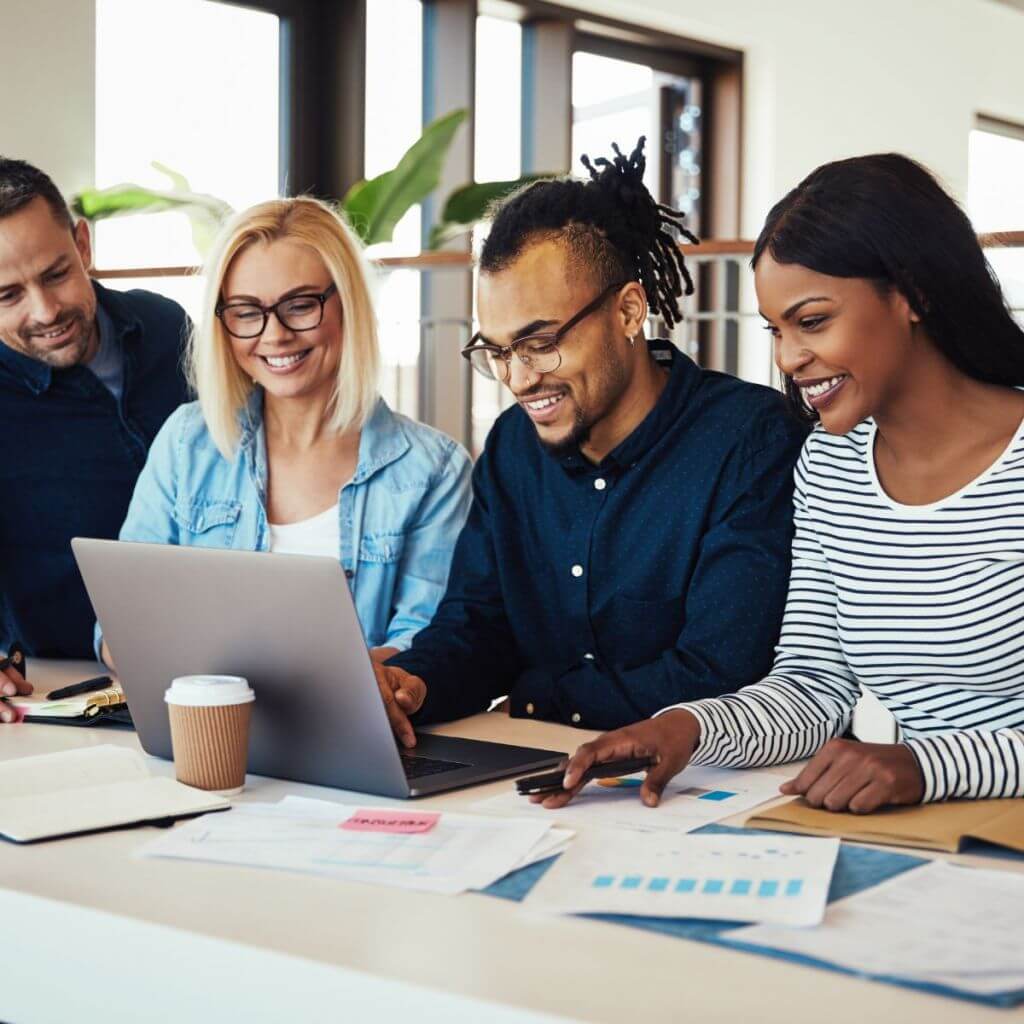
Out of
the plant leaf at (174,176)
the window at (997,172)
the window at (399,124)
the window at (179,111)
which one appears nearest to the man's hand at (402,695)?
the window at (179,111)

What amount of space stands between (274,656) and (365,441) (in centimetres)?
82

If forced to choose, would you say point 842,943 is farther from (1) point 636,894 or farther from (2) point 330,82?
(2) point 330,82

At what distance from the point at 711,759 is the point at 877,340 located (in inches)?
18.4

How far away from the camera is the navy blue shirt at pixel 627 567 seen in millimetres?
1746

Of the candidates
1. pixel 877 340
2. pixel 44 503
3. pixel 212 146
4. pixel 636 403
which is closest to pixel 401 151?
pixel 212 146

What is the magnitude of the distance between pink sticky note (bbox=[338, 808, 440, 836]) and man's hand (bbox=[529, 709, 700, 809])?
13cm

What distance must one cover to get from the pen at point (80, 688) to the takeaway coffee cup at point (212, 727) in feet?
1.85

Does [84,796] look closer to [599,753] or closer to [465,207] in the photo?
[599,753]

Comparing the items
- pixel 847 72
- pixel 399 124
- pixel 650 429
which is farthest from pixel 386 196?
pixel 847 72

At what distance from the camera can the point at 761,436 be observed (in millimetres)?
1849

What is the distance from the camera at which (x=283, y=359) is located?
2145mm

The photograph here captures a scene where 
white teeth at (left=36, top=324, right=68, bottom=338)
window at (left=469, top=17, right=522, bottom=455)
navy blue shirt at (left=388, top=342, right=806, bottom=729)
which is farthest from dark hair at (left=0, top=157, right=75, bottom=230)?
window at (left=469, top=17, right=522, bottom=455)

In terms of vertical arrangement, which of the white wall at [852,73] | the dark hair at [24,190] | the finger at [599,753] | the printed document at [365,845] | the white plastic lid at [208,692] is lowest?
the printed document at [365,845]

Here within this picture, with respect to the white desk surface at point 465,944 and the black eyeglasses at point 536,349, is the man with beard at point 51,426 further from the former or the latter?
the white desk surface at point 465,944
